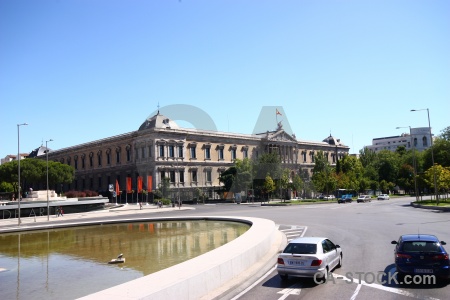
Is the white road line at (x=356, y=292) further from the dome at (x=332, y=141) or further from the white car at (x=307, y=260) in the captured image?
the dome at (x=332, y=141)

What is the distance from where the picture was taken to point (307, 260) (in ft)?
41.8

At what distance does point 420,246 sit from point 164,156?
72.6 metres

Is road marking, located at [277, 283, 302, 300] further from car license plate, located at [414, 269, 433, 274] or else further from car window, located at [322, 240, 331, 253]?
car license plate, located at [414, 269, 433, 274]

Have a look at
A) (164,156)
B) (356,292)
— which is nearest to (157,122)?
(164,156)

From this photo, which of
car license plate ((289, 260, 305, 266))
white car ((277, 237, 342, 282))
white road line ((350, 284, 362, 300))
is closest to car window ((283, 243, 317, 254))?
white car ((277, 237, 342, 282))

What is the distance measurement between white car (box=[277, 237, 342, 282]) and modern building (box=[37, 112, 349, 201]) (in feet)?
195

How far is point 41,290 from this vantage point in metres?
13.5

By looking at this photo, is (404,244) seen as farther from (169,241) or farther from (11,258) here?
(11,258)

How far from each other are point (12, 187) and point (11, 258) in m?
77.6

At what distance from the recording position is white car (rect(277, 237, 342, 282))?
12.6m

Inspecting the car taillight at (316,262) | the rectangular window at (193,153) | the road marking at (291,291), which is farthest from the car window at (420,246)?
the rectangular window at (193,153)

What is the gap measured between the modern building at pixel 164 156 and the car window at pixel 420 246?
6094 centimetres

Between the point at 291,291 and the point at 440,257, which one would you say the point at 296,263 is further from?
the point at 440,257

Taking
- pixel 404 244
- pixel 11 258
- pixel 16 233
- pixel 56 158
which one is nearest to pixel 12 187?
pixel 56 158
